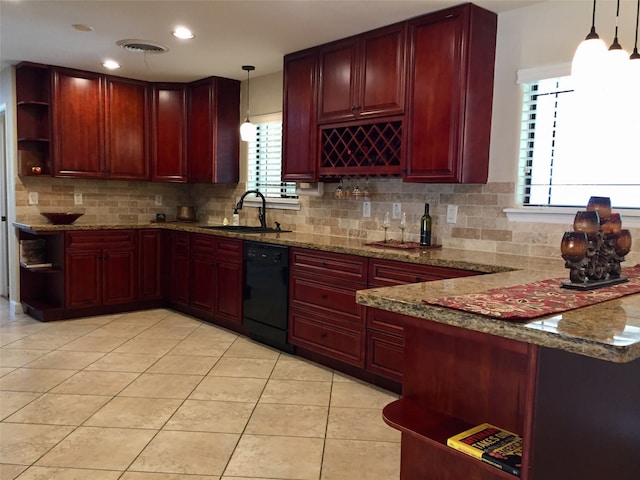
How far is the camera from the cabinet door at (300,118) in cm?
417

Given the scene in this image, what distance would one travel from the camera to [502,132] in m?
3.30

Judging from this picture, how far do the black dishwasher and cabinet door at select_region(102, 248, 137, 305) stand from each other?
155 cm

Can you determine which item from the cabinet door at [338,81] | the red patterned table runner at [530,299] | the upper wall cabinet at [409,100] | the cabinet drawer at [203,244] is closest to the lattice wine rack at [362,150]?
the upper wall cabinet at [409,100]

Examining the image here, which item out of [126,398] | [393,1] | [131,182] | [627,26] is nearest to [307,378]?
[126,398]

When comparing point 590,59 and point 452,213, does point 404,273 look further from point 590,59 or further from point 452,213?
point 590,59

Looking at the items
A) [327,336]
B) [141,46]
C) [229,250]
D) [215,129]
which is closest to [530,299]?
[327,336]

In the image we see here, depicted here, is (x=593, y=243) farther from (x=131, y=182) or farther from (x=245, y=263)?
(x=131, y=182)

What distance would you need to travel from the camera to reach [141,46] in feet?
13.8

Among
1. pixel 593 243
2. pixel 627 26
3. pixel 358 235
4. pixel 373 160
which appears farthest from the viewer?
pixel 358 235

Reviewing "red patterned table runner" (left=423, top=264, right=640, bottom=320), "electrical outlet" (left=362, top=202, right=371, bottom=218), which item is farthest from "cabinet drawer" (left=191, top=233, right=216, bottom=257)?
"red patterned table runner" (left=423, top=264, right=640, bottom=320)

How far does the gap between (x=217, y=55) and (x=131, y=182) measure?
2109 mm

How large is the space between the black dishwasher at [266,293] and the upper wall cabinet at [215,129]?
134cm

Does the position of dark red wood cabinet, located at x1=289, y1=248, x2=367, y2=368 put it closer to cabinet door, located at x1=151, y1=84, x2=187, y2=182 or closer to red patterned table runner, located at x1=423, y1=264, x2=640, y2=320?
red patterned table runner, located at x1=423, y1=264, x2=640, y2=320

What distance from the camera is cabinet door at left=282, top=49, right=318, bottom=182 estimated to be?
13.7 feet
